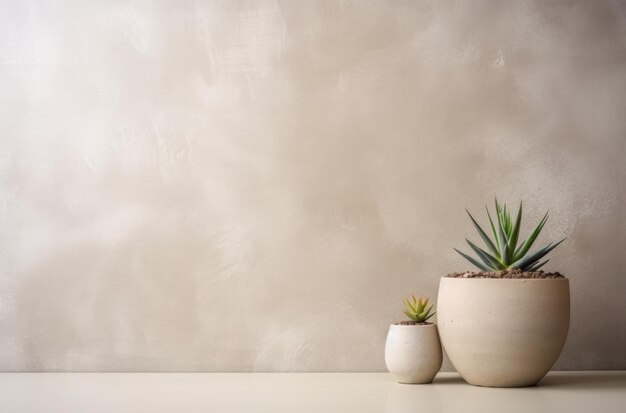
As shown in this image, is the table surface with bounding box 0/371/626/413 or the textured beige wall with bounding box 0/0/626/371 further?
the textured beige wall with bounding box 0/0/626/371

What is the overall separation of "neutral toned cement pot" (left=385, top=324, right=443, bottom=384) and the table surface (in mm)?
37

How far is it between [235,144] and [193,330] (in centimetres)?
62

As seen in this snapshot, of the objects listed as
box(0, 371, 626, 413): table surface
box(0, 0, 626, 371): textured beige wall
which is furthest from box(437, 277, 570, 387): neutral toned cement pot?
box(0, 0, 626, 371): textured beige wall

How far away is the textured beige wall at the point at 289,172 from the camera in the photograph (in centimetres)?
230

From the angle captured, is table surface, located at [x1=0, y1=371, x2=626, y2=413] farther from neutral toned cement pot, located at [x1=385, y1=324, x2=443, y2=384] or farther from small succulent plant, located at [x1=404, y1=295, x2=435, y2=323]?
small succulent plant, located at [x1=404, y1=295, x2=435, y2=323]

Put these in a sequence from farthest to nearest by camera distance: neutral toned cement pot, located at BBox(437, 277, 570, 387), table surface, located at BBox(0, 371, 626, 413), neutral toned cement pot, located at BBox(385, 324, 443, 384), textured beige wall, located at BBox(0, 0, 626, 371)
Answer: textured beige wall, located at BBox(0, 0, 626, 371) < neutral toned cement pot, located at BBox(385, 324, 443, 384) < neutral toned cement pot, located at BBox(437, 277, 570, 387) < table surface, located at BBox(0, 371, 626, 413)

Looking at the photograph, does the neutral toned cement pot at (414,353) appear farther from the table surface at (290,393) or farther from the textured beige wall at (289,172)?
the textured beige wall at (289,172)

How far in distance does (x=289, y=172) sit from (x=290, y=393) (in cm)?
75

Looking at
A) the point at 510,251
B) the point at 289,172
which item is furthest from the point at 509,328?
the point at 289,172

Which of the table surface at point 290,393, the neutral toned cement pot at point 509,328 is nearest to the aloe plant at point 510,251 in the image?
the neutral toned cement pot at point 509,328

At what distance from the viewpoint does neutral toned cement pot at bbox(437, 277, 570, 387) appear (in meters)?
1.93

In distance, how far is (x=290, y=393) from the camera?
1.88 metres

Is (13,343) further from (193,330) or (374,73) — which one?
(374,73)

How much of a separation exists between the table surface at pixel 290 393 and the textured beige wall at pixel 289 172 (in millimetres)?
129
